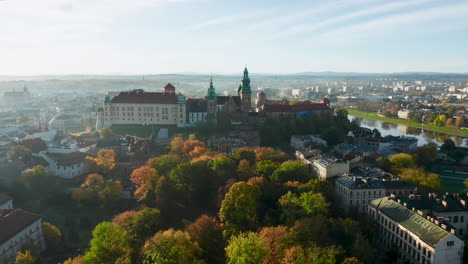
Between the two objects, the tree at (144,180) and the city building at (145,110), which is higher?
the city building at (145,110)

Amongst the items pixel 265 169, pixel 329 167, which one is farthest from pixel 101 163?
pixel 329 167

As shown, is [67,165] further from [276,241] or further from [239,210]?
[276,241]

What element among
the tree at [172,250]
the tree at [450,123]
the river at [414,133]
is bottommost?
the river at [414,133]

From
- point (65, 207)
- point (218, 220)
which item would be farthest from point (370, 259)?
point (65, 207)

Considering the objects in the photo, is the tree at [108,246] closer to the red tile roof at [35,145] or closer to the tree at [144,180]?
the tree at [144,180]

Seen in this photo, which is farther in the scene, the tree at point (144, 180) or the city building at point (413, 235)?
the tree at point (144, 180)

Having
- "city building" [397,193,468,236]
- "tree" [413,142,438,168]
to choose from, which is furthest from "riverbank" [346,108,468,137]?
"city building" [397,193,468,236]

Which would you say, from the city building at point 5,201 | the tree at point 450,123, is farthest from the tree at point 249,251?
the tree at point 450,123

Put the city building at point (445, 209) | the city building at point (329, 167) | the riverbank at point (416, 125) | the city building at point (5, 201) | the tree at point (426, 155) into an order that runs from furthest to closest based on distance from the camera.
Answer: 1. the riverbank at point (416, 125)
2. the tree at point (426, 155)
3. the city building at point (329, 167)
4. the city building at point (5, 201)
5. the city building at point (445, 209)
